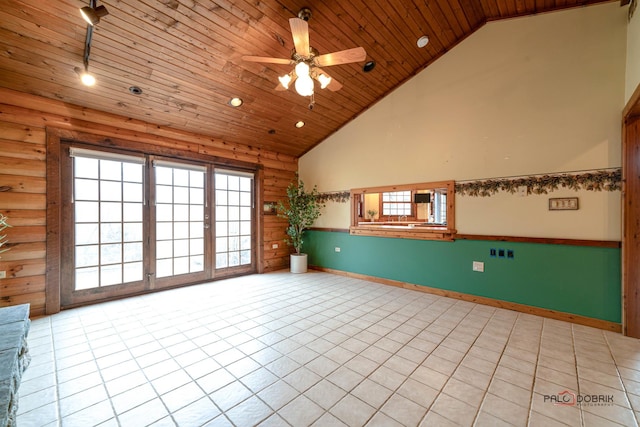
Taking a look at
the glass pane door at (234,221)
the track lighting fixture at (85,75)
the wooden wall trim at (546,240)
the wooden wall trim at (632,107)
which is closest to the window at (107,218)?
the track lighting fixture at (85,75)

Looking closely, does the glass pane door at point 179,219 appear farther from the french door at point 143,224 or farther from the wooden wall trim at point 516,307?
the wooden wall trim at point 516,307

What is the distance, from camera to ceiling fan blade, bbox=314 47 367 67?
244 centimetres

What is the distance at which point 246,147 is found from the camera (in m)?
5.30

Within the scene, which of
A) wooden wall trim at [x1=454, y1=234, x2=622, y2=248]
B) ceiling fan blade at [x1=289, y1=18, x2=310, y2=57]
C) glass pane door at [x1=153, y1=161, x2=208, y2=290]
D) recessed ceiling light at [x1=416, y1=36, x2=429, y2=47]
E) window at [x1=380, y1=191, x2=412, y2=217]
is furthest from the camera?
window at [x1=380, y1=191, x2=412, y2=217]

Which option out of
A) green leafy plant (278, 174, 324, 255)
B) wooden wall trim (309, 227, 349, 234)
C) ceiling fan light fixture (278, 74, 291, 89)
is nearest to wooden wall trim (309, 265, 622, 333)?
wooden wall trim (309, 227, 349, 234)

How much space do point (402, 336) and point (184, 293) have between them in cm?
335

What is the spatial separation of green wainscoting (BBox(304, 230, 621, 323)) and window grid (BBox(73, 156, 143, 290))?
3.85m

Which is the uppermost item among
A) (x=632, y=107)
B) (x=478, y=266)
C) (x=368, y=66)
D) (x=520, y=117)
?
(x=368, y=66)

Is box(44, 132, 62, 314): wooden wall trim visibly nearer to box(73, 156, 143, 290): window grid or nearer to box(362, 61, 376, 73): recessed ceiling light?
box(73, 156, 143, 290): window grid

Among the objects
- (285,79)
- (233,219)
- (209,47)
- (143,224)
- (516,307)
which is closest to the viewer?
(285,79)

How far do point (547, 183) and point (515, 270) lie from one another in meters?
1.18

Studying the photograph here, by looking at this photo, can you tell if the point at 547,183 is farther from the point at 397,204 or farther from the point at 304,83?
the point at 397,204

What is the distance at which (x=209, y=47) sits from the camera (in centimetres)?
309

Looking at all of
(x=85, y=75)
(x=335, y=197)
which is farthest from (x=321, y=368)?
(x=85, y=75)
